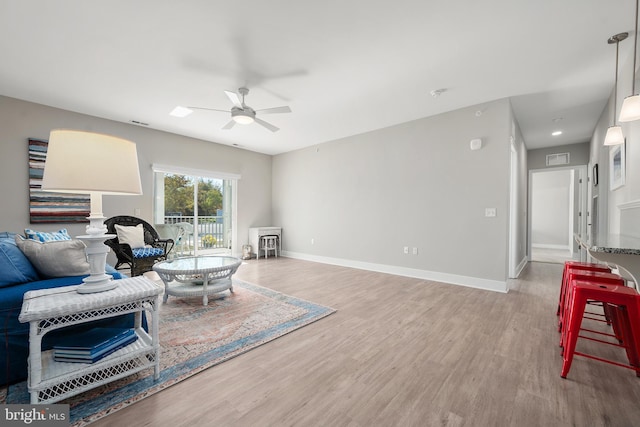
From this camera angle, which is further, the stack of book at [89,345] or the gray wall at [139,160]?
the gray wall at [139,160]

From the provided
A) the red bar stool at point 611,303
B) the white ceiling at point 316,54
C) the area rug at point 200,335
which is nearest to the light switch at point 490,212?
the white ceiling at point 316,54

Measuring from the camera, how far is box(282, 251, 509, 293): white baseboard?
12.2 feet

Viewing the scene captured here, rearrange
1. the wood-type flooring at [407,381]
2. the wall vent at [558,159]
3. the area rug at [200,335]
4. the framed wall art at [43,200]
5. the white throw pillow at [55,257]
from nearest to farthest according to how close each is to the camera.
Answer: the wood-type flooring at [407,381] → the area rug at [200,335] → the white throw pillow at [55,257] → the framed wall art at [43,200] → the wall vent at [558,159]

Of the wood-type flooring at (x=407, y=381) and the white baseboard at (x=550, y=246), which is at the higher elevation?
the white baseboard at (x=550, y=246)

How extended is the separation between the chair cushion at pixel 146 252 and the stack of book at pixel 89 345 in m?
2.48

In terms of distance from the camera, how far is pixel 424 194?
4.40m

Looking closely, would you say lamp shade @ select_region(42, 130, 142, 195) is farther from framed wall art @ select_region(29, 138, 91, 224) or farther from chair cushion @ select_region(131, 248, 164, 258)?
framed wall art @ select_region(29, 138, 91, 224)

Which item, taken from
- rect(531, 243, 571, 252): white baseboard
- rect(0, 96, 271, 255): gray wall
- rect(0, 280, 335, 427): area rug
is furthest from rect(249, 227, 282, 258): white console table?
rect(531, 243, 571, 252): white baseboard

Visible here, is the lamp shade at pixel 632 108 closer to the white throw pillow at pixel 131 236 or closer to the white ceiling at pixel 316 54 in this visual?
the white ceiling at pixel 316 54

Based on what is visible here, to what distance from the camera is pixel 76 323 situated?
4.78ft

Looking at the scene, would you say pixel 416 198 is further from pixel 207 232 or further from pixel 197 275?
pixel 207 232

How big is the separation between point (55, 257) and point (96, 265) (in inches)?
32.0

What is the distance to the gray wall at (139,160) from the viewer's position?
11.9 feet

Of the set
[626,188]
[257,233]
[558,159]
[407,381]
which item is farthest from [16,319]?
[558,159]
